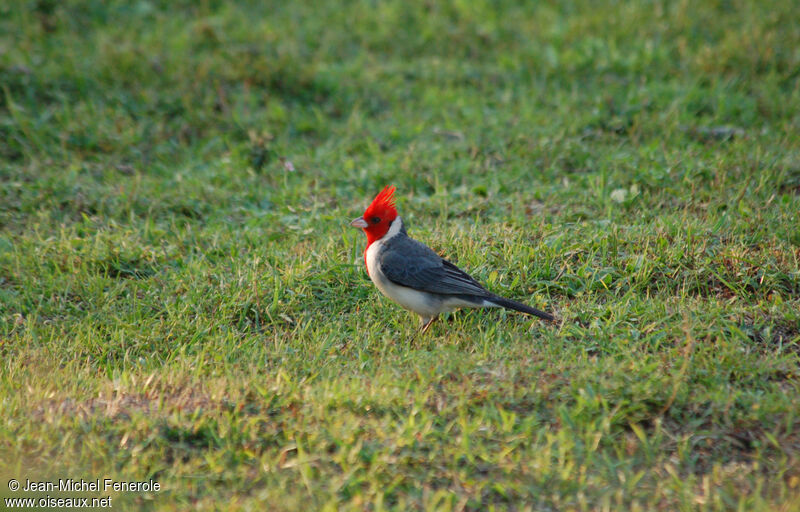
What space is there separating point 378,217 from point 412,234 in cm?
81

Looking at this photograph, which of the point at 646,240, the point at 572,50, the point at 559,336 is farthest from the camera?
the point at 572,50

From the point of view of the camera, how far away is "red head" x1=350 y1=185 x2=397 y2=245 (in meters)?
5.05

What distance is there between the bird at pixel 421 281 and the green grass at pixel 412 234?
169mm

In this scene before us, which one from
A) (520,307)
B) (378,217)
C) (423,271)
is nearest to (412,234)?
(378,217)

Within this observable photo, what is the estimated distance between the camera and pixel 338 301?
17.0ft

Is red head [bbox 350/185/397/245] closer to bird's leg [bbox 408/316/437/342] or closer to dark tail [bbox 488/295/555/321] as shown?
bird's leg [bbox 408/316/437/342]

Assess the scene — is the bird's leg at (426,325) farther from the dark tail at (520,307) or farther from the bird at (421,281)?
the dark tail at (520,307)

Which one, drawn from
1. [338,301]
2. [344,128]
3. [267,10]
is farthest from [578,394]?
[267,10]

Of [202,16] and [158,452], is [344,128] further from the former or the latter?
[158,452]

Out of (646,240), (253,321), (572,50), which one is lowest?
(253,321)

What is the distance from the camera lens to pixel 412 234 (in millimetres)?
5848

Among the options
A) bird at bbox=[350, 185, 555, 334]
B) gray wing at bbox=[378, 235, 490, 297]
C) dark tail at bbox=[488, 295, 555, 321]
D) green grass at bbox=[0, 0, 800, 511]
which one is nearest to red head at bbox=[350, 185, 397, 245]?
bird at bbox=[350, 185, 555, 334]

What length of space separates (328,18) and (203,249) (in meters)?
4.91

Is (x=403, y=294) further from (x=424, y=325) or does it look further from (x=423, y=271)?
(x=424, y=325)
